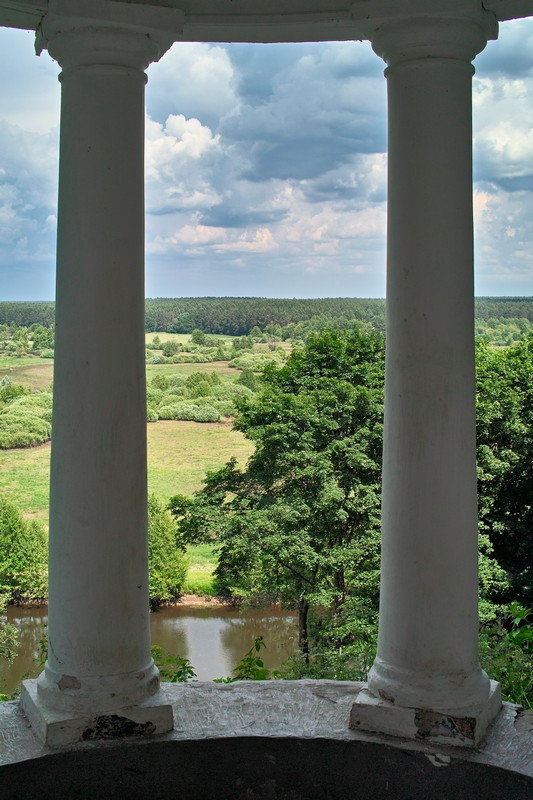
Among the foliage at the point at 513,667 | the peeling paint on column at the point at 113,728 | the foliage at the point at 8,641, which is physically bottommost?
the foliage at the point at 8,641

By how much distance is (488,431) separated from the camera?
166 meters

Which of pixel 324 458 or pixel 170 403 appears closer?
pixel 324 458

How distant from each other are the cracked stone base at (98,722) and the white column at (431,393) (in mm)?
8277

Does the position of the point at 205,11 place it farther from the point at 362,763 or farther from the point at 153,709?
the point at 362,763

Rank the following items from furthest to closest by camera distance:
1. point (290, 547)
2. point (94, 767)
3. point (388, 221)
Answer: point (290, 547) → point (388, 221) → point (94, 767)

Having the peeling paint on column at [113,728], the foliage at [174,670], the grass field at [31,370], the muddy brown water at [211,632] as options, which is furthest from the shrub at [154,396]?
the peeling paint on column at [113,728]

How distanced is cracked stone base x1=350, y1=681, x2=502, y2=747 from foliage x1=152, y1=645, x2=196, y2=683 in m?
17.6

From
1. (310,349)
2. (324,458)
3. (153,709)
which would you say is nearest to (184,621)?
(324,458)

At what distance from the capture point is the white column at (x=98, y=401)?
109 ft

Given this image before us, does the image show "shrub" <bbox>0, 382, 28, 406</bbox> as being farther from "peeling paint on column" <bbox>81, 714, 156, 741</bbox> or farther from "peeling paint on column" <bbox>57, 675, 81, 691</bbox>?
"peeling paint on column" <bbox>81, 714, 156, 741</bbox>

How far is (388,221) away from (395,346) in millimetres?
5316

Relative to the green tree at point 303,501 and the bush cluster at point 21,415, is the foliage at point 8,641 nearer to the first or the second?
the green tree at point 303,501

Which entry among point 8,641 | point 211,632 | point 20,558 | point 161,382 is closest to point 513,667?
point 8,641

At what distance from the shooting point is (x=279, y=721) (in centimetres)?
3619
